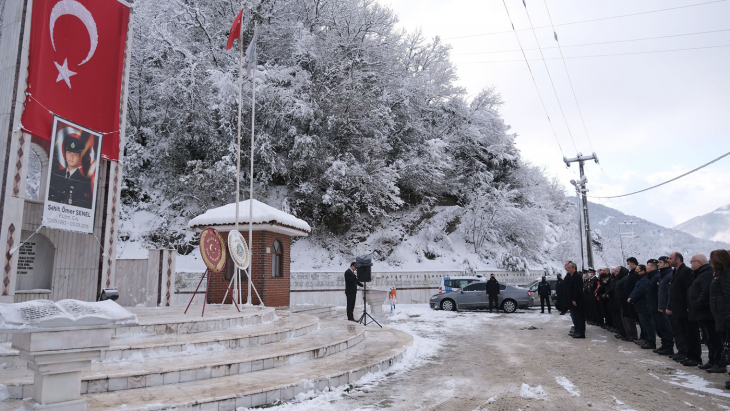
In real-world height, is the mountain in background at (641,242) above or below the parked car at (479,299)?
above

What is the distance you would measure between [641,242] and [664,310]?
87.2 metres

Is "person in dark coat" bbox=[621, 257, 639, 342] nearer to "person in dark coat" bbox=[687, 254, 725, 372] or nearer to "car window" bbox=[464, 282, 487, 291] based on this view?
"person in dark coat" bbox=[687, 254, 725, 372]

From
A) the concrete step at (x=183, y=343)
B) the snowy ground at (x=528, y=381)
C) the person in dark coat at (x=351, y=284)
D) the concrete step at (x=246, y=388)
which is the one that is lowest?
the snowy ground at (x=528, y=381)

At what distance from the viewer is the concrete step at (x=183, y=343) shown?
562cm

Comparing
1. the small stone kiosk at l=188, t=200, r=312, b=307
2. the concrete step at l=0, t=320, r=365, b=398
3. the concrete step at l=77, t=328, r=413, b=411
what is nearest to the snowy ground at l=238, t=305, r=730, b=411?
the concrete step at l=77, t=328, r=413, b=411

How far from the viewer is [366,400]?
5230 millimetres

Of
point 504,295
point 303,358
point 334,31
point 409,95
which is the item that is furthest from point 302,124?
point 303,358

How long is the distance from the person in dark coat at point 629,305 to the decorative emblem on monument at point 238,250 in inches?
346

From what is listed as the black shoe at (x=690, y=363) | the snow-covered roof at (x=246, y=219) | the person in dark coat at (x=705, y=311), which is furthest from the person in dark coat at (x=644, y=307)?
the snow-covered roof at (x=246, y=219)

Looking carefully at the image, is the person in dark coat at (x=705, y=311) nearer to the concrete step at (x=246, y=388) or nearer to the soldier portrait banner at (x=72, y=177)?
A: the concrete step at (x=246, y=388)

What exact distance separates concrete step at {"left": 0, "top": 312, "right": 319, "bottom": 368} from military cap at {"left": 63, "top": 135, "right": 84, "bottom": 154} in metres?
4.66

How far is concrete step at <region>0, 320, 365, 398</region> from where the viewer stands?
4.64 meters

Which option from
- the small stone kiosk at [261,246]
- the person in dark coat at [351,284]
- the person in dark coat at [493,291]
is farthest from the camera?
the person in dark coat at [493,291]

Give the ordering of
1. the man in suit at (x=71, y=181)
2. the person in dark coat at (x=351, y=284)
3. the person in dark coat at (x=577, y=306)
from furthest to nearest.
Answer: the person in dark coat at (x=351, y=284) → the person in dark coat at (x=577, y=306) → the man in suit at (x=71, y=181)
